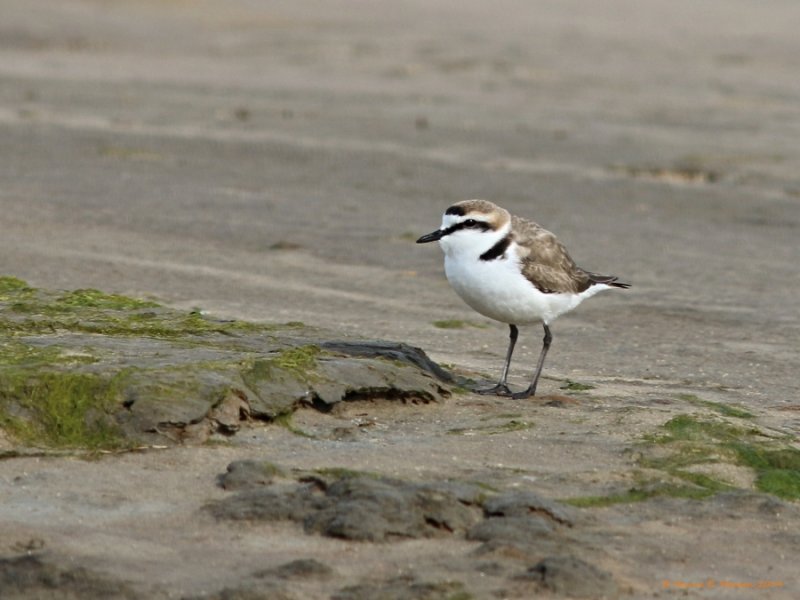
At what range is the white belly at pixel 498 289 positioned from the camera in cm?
713

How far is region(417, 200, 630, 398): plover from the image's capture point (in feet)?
23.5

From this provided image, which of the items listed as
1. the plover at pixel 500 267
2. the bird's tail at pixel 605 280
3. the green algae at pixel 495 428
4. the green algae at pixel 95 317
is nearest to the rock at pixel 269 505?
the green algae at pixel 495 428

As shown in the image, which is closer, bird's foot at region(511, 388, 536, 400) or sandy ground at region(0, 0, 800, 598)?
sandy ground at region(0, 0, 800, 598)

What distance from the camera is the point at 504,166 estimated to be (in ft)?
50.0

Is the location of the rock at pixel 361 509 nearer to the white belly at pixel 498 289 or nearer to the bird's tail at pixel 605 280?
the white belly at pixel 498 289

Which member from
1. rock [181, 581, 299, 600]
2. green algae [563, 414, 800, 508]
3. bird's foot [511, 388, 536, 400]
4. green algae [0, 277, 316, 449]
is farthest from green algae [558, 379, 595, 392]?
rock [181, 581, 299, 600]

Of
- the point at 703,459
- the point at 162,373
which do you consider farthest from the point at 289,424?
the point at 703,459

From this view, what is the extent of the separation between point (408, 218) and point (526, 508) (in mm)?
7500

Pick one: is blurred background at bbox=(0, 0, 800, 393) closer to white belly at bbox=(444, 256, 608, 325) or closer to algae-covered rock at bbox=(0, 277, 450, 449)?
white belly at bbox=(444, 256, 608, 325)

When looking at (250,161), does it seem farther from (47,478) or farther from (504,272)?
(47,478)

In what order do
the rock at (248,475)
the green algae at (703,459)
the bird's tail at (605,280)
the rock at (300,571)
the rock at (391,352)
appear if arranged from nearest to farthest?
the rock at (300,571) → the rock at (248,475) → the green algae at (703,459) → the rock at (391,352) → the bird's tail at (605,280)

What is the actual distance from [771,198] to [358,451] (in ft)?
29.9

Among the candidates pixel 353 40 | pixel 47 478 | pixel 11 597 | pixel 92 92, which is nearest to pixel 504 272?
pixel 47 478

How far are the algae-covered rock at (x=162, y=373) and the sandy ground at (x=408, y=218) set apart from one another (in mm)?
156
